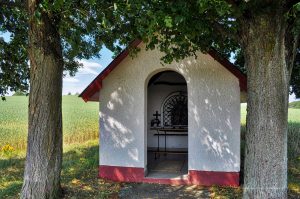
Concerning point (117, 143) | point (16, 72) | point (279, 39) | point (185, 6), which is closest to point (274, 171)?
point (279, 39)

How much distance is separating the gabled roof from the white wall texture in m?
0.19

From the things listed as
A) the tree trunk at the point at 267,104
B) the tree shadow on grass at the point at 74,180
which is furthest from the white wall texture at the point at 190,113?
the tree trunk at the point at 267,104

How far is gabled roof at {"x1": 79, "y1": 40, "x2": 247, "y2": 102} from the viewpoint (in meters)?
8.09

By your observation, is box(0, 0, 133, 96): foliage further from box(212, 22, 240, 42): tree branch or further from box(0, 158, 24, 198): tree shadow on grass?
box(0, 158, 24, 198): tree shadow on grass

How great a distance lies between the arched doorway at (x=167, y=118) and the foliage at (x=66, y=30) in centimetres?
275

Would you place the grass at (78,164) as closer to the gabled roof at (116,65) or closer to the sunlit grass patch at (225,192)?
the sunlit grass patch at (225,192)

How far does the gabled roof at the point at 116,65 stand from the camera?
8094 mm

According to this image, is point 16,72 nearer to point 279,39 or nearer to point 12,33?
point 12,33

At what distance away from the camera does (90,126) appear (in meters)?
19.7

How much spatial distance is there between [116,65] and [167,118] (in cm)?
341

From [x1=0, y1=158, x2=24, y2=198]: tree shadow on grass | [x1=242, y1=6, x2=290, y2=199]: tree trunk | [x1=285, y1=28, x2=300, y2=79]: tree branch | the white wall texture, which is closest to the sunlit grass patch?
the white wall texture

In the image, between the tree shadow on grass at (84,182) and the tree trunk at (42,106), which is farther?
the tree shadow on grass at (84,182)

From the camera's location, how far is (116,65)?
8820mm

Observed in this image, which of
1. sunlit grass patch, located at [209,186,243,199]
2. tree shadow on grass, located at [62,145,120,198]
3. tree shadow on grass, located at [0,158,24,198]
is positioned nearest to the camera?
sunlit grass patch, located at [209,186,243,199]
